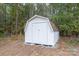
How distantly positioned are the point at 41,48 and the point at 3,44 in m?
0.45

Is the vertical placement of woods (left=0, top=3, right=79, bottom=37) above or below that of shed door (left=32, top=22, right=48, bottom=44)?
above

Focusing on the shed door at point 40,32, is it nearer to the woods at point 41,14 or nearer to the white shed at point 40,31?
the white shed at point 40,31

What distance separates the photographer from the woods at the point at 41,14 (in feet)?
7.04

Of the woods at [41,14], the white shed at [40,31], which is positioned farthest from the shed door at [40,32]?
A: the woods at [41,14]

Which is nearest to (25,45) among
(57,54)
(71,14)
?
(57,54)

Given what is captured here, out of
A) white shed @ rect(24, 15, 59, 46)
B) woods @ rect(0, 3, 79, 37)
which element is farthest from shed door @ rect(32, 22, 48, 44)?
woods @ rect(0, 3, 79, 37)

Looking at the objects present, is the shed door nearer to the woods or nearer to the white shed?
the white shed

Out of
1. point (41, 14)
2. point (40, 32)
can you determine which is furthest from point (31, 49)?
point (41, 14)

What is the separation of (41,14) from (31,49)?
0.43 meters

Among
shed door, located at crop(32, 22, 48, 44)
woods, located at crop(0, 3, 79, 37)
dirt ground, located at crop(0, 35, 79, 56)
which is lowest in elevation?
dirt ground, located at crop(0, 35, 79, 56)

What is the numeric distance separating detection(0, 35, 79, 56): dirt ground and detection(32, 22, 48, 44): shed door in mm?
81

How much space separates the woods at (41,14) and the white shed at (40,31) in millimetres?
50

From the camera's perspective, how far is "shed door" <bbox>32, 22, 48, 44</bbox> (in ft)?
7.13

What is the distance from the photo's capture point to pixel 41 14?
2164 mm
